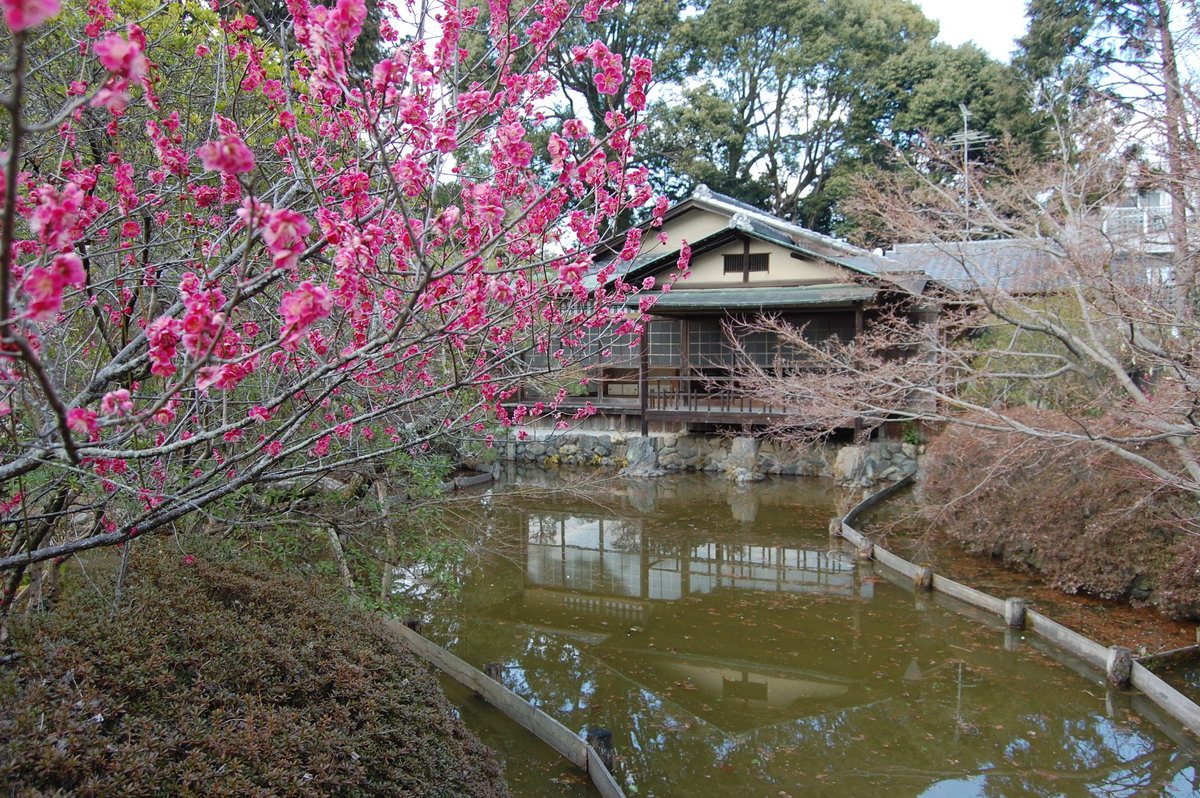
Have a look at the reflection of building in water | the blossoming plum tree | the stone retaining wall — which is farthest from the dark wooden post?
the stone retaining wall

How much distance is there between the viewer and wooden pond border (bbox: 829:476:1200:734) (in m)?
5.09

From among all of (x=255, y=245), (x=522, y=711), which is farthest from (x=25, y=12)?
(x=522, y=711)

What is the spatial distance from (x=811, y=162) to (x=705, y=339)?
11030mm

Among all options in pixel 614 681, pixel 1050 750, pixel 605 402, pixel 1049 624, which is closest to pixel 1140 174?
pixel 1049 624

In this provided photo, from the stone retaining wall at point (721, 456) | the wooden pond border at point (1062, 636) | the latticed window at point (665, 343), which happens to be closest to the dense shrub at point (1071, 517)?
the wooden pond border at point (1062, 636)

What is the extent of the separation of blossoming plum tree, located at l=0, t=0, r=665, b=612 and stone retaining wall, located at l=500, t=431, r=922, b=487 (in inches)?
369

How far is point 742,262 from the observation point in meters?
15.6

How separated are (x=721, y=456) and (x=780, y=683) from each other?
9348 millimetres

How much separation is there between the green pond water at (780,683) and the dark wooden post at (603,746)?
0.66ft

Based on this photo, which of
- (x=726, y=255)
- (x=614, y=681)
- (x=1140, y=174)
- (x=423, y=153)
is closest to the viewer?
(x=423, y=153)

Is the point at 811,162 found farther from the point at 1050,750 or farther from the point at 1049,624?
the point at 1050,750

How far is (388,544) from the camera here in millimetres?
5379

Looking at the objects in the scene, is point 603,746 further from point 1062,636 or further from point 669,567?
point 669,567

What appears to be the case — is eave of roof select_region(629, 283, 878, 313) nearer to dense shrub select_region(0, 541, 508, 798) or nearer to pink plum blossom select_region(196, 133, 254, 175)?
dense shrub select_region(0, 541, 508, 798)
